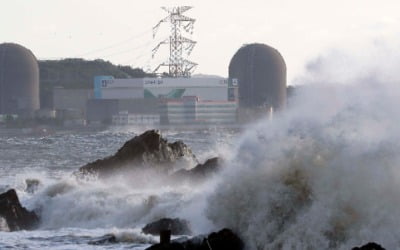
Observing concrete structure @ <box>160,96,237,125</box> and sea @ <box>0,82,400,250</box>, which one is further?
concrete structure @ <box>160,96,237,125</box>

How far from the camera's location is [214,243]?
64.0ft

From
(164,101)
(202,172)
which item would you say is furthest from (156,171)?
(164,101)

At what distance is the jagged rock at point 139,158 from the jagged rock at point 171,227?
47.2 ft

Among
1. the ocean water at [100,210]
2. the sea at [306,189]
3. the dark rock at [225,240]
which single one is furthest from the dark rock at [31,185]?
the dark rock at [225,240]

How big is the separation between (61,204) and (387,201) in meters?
13.8

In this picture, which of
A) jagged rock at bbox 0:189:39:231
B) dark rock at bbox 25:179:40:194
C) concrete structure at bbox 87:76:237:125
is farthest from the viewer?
concrete structure at bbox 87:76:237:125

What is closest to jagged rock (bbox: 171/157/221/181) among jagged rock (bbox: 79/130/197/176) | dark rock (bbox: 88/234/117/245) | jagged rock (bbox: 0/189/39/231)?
jagged rock (bbox: 79/130/197/176)

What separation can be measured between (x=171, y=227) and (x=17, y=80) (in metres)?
132

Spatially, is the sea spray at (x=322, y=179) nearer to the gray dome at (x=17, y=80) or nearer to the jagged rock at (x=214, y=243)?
the jagged rock at (x=214, y=243)

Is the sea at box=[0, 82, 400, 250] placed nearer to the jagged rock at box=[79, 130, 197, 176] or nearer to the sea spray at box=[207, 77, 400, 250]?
the sea spray at box=[207, 77, 400, 250]

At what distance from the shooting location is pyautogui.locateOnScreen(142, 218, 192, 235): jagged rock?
909 inches

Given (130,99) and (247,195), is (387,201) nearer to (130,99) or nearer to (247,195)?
(247,195)

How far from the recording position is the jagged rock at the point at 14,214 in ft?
89.5

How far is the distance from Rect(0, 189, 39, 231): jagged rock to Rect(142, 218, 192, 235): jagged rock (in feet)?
15.8
